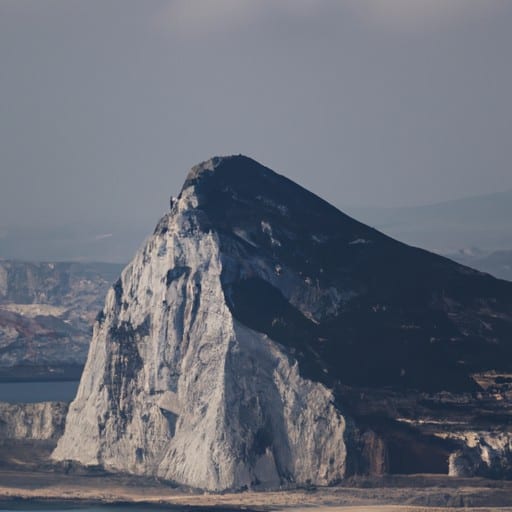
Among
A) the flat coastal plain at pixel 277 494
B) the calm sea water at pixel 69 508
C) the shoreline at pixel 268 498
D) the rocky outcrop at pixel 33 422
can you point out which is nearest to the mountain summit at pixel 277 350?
the flat coastal plain at pixel 277 494

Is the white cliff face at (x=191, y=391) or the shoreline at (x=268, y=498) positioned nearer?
the shoreline at (x=268, y=498)

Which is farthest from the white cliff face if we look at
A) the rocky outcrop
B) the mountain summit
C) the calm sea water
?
the calm sea water

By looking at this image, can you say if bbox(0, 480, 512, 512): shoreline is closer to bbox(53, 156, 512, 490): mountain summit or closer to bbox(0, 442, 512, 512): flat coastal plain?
bbox(0, 442, 512, 512): flat coastal plain

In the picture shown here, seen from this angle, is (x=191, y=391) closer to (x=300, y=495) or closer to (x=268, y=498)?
(x=268, y=498)

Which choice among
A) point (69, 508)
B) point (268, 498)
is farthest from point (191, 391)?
point (69, 508)

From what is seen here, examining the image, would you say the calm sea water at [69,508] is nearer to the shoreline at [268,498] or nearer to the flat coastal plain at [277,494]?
the shoreline at [268,498]

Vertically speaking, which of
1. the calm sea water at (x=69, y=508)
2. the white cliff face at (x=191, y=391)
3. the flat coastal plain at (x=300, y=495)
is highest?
the white cliff face at (x=191, y=391)
